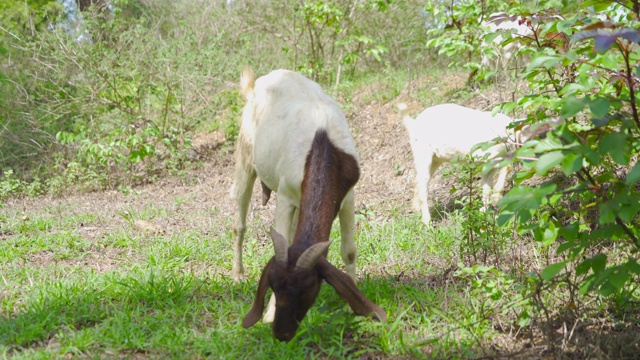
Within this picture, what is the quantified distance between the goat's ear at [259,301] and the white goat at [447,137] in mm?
3310

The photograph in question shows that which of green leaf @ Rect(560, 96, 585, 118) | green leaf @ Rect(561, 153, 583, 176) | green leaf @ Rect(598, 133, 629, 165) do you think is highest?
green leaf @ Rect(560, 96, 585, 118)

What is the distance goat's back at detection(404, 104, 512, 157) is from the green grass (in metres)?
1.23

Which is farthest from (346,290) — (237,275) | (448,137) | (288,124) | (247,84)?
(448,137)

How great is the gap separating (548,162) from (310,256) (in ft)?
4.74

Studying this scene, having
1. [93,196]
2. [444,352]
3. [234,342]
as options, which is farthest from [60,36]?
[444,352]

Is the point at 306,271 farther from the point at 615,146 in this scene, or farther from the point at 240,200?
the point at 240,200

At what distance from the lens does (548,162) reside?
2564 millimetres

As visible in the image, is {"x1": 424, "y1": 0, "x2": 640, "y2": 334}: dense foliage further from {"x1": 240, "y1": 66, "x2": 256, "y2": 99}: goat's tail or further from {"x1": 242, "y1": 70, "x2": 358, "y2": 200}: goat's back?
{"x1": 240, "y1": 66, "x2": 256, "y2": 99}: goat's tail

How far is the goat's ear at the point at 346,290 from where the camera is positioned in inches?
143

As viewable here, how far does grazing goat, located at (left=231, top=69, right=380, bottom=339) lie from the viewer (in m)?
4.33

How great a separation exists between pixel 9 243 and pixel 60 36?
5.46 m

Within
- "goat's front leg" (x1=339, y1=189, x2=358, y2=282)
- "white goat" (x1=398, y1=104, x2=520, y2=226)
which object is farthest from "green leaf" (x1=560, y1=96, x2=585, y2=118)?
"white goat" (x1=398, y1=104, x2=520, y2=226)

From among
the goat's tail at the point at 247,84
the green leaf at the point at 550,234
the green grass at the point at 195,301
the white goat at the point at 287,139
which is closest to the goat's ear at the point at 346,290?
the green grass at the point at 195,301

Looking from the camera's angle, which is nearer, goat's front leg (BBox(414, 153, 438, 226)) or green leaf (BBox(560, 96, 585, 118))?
green leaf (BBox(560, 96, 585, 118))
